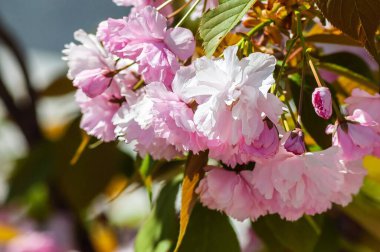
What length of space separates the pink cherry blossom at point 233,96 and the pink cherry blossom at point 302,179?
0.06 m

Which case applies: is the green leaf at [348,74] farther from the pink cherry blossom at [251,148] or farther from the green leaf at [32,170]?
the green leaf at [32,170]

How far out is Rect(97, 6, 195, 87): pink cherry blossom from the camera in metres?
0.66

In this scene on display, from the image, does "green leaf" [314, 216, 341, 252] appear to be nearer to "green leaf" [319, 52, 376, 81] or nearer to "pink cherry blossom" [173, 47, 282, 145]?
"green leaf" [319, 52, 376, 81]

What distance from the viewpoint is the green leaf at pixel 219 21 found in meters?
0.64

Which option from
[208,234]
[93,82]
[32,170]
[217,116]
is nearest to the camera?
[217,116]

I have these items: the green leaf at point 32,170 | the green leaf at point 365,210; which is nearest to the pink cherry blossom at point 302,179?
the green leaf at point 365,210

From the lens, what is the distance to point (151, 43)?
0.67 m

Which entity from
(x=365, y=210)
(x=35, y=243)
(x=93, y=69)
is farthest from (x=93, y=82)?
(x=35, y=243)

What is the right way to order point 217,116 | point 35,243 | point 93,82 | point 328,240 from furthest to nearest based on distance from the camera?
point 35,243 → point 328,240 → point 93,82 → point 217,116

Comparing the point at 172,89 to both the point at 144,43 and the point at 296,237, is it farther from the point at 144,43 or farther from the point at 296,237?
the point at 296,237

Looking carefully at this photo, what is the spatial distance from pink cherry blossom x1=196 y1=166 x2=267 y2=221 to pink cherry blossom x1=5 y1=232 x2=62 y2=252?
3.26 ft

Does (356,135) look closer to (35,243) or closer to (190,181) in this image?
(190,181)

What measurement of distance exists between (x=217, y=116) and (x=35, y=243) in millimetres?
1120

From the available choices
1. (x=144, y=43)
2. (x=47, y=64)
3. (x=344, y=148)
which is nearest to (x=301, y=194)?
(x=344, y=148)
